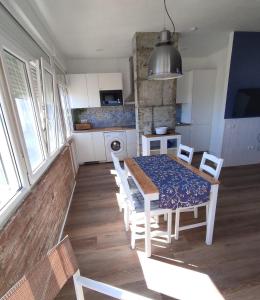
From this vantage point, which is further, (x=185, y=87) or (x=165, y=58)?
(x=185, y=87)

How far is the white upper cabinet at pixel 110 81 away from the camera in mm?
4289

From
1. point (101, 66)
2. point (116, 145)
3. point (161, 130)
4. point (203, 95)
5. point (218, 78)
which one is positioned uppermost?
point (101, 66)

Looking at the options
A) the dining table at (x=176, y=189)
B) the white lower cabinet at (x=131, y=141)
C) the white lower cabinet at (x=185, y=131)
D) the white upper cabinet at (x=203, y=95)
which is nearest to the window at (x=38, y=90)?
the dining table at (x=176, y=189)

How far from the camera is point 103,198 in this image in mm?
2867

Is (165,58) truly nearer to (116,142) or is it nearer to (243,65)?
(243,65)

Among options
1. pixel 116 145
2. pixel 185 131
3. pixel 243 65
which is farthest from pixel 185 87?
pixel 116 145

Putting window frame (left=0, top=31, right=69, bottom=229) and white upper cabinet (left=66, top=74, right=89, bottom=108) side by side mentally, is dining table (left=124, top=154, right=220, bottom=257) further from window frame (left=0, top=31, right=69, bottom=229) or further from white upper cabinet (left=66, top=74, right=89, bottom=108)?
white upper cabinet (left=66, top=74, right=89, bottom=108)

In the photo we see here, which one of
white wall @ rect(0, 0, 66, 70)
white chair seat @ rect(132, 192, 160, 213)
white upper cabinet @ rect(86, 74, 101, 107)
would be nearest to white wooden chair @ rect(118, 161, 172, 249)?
white chair seat @ rect(132, 192, 160, 213)

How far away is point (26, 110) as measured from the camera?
5.62 ft

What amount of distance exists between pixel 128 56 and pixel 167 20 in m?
2.04

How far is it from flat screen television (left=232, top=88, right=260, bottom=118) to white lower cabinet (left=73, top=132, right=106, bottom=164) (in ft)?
10.3

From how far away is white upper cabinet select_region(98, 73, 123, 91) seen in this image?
4.29 meters

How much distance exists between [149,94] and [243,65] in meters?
2.04

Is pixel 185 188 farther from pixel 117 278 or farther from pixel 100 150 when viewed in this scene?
pixel 100 150
